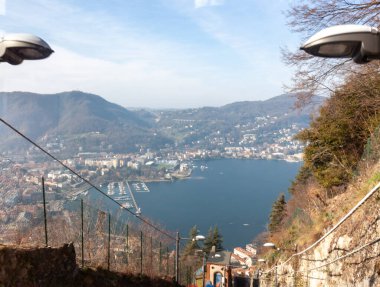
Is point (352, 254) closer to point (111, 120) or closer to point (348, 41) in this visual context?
point (348, 41)

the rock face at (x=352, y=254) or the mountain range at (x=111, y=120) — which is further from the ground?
the mountain range at (x=111, y=120)

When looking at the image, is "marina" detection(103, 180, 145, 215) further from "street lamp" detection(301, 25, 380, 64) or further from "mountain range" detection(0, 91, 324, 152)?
"street lamp" detection(301, 25, 380, 64)

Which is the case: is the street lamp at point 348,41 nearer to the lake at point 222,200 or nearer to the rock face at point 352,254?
the rock face at point 352,254

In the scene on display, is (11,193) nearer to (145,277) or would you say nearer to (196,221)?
(145,277)

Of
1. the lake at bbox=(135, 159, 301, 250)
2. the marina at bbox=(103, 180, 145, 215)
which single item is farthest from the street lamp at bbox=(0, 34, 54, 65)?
the marina at bbox=(103, 180, 145, 215)

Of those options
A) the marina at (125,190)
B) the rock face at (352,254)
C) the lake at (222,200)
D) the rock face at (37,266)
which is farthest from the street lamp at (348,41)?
the marina at (125,190)

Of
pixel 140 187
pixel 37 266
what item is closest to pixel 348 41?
pixel 37 266
